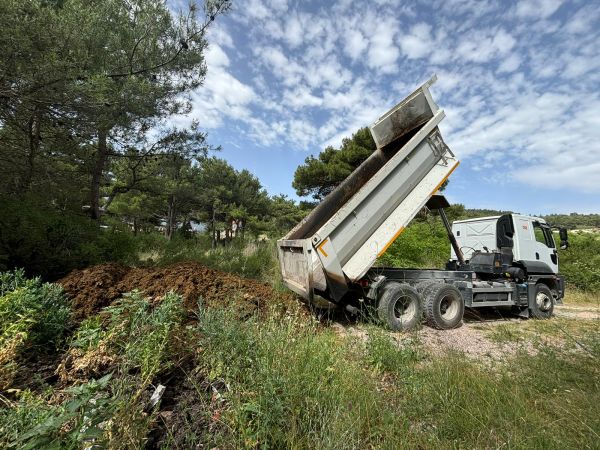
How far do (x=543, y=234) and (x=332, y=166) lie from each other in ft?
39.8

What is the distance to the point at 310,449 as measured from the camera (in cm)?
178

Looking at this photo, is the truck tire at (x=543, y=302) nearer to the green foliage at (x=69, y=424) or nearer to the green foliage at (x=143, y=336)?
the green foliage at (x=143, y=336)

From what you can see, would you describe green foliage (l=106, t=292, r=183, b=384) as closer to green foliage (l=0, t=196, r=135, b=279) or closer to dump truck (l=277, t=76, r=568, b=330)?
dump truck (l=277, t=76, r=568, b=330)

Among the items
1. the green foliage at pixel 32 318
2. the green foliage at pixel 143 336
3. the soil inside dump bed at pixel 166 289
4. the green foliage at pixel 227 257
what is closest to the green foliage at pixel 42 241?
the soil inside dump bed at pixel 166 289

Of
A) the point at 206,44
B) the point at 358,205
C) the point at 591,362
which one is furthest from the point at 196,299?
the point at 206,44

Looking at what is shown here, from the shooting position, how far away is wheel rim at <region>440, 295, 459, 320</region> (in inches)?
211

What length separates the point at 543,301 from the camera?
6754mm

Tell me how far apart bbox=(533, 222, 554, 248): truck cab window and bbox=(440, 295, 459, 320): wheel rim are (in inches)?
131

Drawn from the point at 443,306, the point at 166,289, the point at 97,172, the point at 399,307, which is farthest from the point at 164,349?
the point at 97,172

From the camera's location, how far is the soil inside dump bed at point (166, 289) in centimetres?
356

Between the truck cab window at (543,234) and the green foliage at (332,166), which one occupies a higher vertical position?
the green foliage at (332,166)

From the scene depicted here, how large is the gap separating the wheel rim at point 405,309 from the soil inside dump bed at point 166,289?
66.5 inches

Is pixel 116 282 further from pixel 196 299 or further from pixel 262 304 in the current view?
pixel 262 304

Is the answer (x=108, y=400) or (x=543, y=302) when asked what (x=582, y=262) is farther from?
(x=108, y=400)
